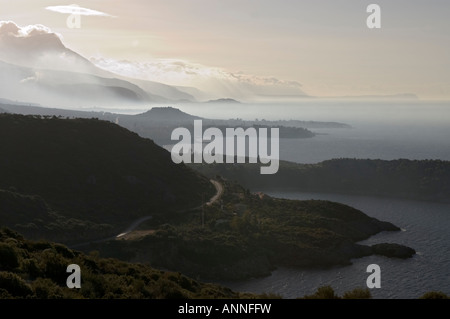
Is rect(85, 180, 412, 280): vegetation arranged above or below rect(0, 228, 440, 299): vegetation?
below

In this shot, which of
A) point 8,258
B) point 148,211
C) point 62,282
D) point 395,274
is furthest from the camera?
point 148,211

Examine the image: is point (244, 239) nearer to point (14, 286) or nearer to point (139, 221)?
point (139, 221)

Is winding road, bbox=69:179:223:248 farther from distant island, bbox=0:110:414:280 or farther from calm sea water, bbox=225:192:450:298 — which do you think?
calm sea water, bbox=225:192:450:298

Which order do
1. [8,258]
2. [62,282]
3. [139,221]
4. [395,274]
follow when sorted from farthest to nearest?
[139,221], [395,274], [8,258], [62,282]

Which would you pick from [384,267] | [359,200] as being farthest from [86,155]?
[359,200]

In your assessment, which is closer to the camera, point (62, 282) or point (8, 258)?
point (62, 282)

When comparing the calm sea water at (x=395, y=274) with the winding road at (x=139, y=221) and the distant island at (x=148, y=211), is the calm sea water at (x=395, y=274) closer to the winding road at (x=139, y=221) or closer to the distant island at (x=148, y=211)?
the distant island at (x=148, y=211)

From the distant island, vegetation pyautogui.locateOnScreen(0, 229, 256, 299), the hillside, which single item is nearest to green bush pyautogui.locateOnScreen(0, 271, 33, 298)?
vegetation pyautogui.locateOnScreen(0, 229, 256, 299)

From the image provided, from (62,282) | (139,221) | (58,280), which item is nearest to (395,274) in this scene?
(139,221)

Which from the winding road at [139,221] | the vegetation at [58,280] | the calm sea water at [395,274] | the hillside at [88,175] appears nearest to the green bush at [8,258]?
the vegetation at [58,280]

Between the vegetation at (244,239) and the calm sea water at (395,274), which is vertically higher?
the vegetation at (244,239)
